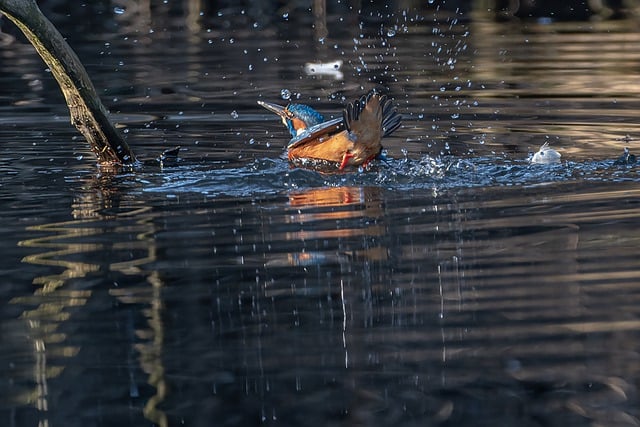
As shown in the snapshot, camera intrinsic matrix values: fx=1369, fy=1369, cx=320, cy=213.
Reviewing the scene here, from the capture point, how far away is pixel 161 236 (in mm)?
5949

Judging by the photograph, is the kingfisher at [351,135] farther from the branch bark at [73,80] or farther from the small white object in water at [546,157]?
the branch bark at [73,80]

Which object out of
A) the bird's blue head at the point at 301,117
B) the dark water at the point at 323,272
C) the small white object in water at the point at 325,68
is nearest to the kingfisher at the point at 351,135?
the dark water at the point at 323,272

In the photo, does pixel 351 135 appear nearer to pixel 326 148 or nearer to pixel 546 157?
pixel 326 148

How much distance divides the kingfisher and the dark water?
0.39ft

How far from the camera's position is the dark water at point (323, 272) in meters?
3.81

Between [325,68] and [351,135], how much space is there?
6775 mm

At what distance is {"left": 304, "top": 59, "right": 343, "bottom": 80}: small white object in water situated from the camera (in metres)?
13.8

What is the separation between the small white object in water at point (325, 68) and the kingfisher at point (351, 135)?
5646mm

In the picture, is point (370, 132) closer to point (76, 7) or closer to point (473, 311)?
point (473, 311)

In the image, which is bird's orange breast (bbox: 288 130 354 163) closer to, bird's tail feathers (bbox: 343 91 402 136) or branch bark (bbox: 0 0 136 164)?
bird's tail feathers (bbox: 343 91 402 136)

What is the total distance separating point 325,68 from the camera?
1423cm

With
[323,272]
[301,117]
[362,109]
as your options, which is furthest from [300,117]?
[323,272]

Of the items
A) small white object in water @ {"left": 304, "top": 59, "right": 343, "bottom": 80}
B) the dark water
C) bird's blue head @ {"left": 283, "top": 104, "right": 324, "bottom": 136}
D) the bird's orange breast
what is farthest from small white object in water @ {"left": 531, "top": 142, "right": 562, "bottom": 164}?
small white object in water @ {"left": 304, "top": 59, "right": 343, "bottom": 80}

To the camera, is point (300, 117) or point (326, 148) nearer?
point (326, 148)
